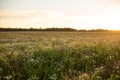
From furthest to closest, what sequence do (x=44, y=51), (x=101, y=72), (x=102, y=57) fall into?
(x=44, y=51) → (x=102, y=57) → (x=101, y=72)

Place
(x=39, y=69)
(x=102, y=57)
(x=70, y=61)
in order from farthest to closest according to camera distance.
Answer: (x=102, y=57) < (x=70, y=61) < (x=39, y=69)

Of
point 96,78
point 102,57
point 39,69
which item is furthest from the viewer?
point 102,57

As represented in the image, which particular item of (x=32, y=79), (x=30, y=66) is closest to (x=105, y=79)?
(x=32, y=79)

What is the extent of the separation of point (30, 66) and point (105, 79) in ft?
7.83

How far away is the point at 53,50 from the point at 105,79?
453cm

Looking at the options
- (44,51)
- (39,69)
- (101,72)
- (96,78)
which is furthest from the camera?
(44,51)

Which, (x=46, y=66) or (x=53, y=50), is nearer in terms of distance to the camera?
(x=46, y=66)

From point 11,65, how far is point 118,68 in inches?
128

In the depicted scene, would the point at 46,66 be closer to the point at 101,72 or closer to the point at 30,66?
the point at 30,66

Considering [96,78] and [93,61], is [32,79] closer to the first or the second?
[96,78]

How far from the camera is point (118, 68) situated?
778 cm

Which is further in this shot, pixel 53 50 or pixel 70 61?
pixel 53 50

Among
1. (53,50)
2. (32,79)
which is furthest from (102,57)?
(32,79)

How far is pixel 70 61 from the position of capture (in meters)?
9.22
